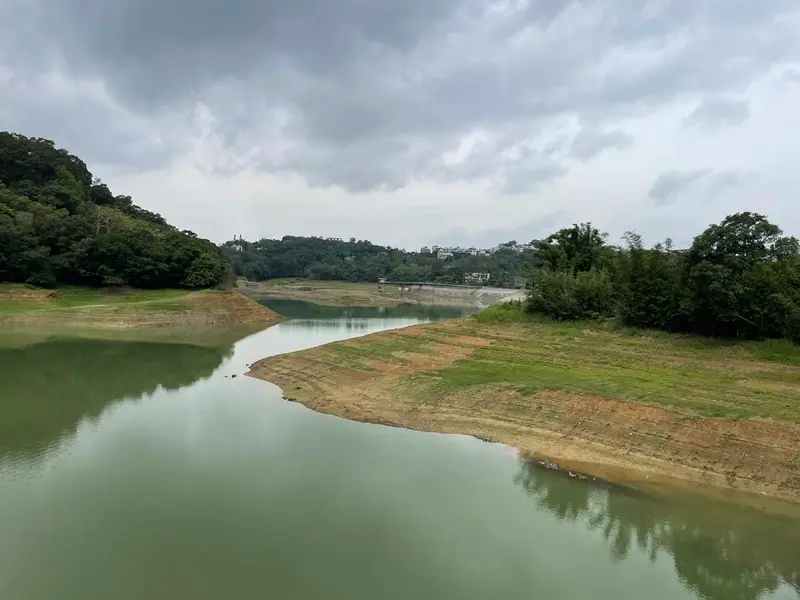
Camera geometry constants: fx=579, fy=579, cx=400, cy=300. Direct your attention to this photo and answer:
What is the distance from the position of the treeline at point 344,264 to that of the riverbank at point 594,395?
268ft

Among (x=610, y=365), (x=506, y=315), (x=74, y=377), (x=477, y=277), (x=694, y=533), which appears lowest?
(x=694, y=533)

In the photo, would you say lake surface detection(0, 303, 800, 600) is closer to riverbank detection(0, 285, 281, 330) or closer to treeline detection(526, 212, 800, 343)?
treeline detection(526, 212, 800, 343)

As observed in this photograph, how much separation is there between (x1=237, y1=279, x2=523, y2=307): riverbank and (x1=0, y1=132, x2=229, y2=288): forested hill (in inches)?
1041

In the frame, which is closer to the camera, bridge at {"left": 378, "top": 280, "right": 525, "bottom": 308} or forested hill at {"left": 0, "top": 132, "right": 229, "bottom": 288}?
forested hill at {"left": 0, "top": 132, "right": 229, "bottom": 288}

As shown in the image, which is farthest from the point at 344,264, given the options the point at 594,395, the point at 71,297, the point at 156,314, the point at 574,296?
the point at 594,395

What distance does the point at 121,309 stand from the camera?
43.7m

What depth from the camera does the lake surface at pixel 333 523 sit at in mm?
8875

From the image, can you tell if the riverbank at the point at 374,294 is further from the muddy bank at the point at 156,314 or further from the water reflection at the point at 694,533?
the water reflection at the point at 694,533

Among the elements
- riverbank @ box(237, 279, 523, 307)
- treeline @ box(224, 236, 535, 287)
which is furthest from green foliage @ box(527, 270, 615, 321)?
treeline @ box(224, 236, 535, 287)

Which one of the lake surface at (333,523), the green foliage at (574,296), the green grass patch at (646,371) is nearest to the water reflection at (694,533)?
the lake surface at (333,523)

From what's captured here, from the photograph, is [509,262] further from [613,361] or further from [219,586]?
[219,586]

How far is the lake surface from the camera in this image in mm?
8875

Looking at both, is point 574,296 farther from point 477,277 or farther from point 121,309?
point 477,277

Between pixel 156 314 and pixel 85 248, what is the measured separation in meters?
13.9
